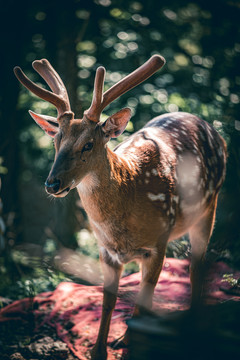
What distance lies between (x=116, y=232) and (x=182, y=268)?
173cm

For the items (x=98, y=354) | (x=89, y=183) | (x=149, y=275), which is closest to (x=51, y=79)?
(x=89, y=183)

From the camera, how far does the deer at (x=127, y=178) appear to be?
2574mm

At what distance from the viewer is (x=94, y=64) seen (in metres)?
6.38

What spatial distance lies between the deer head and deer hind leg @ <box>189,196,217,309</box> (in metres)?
1.34

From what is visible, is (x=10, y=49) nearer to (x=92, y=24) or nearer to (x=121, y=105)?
(x=92, y=24)

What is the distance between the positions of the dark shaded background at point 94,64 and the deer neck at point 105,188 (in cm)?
261

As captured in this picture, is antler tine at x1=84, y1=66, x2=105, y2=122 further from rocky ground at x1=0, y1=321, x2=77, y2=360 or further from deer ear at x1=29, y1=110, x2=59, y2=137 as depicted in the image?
rocky ground at x1=0, y1=321, x2=77, y2=360

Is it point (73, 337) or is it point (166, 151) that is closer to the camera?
point (166, 151)

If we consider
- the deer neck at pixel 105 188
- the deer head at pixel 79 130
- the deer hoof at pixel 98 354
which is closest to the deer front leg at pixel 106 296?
the deer hoof at pixel 98 354

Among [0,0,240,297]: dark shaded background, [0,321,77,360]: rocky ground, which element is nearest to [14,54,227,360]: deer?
[0,321,77,360]: rocky ground

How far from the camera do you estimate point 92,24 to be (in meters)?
6.56

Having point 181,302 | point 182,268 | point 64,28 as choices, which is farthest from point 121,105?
point 181,302

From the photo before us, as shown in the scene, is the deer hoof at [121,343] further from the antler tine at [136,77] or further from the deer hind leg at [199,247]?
the antler tine at [136,77]

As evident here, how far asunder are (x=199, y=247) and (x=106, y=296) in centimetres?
100
